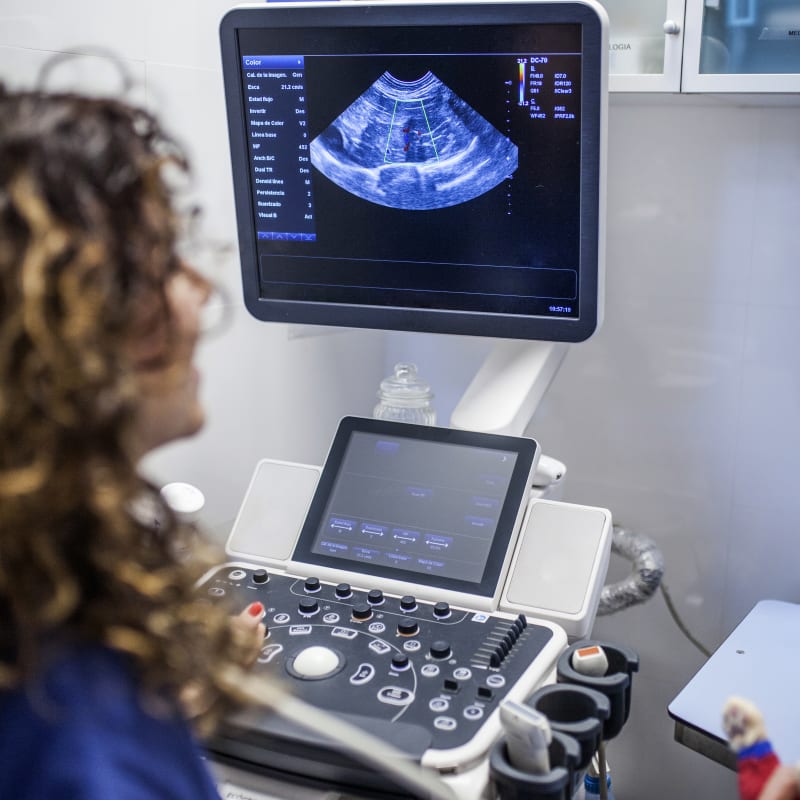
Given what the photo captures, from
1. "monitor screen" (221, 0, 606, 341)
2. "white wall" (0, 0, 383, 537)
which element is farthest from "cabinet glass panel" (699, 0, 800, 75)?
"white wall" (0, 0, 383, 537)

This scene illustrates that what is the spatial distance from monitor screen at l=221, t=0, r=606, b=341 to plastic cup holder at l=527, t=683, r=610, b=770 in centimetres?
46

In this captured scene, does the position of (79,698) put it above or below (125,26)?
below

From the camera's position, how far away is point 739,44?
1.35 meters

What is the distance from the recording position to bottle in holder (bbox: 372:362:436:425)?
156cm

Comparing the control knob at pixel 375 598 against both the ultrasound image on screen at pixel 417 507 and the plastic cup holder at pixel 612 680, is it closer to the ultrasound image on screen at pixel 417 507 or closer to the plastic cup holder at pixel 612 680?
the ultrasound image on screen at pixel 417 507

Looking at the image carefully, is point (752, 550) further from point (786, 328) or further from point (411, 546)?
point (411, 546)

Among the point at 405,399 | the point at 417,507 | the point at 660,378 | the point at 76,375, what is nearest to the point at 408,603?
the point at 417,507

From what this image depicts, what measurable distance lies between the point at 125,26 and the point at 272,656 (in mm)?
851

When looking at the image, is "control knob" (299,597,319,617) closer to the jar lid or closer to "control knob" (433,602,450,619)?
"control knob" (433,602,450,619)

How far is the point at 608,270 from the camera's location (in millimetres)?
1720

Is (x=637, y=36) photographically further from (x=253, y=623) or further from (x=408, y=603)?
(x=253, y=623)

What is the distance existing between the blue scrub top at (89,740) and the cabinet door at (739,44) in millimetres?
1119

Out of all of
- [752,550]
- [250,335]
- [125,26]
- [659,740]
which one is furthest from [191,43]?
[659,740]

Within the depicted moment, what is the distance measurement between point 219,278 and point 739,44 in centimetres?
80
